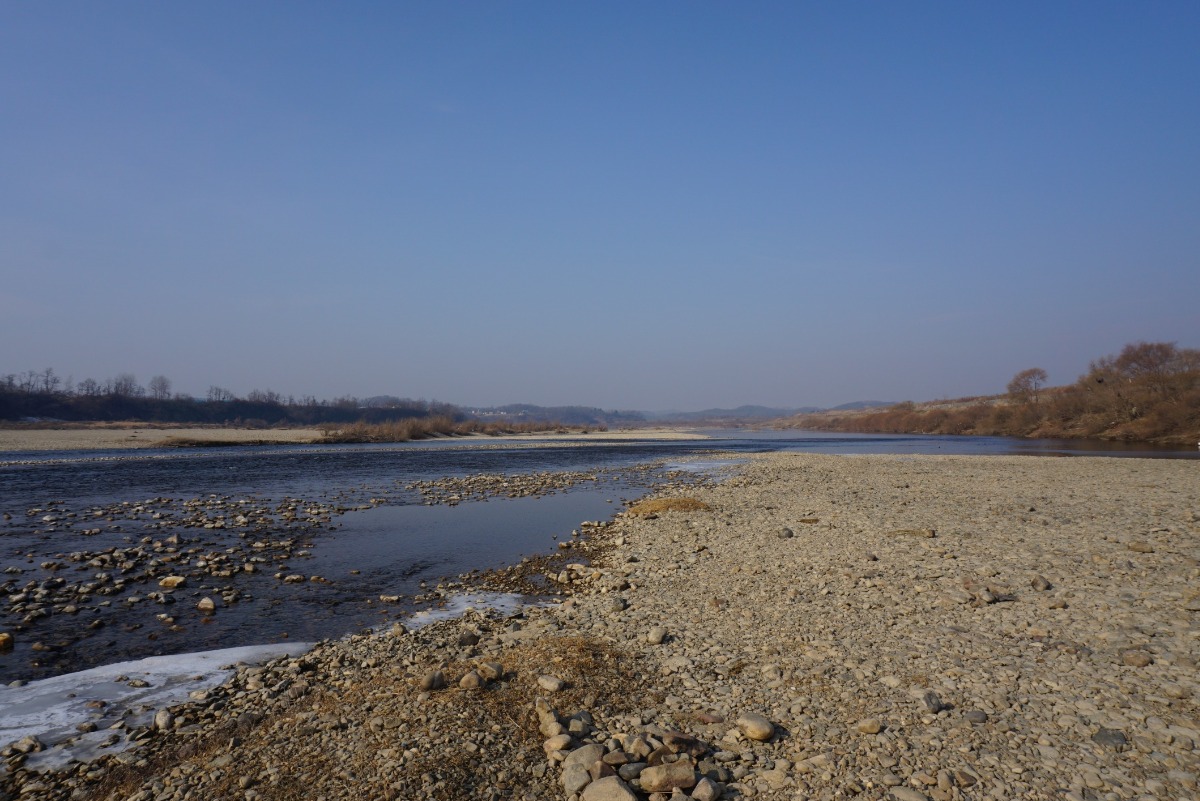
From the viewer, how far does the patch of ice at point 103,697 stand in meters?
5.74

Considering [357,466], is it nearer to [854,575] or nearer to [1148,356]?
[854,575]

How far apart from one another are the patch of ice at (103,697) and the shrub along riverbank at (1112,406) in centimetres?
6924

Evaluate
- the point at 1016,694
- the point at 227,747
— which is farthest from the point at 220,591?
the point at 1016,694

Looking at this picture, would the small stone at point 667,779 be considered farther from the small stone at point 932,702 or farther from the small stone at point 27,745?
the small stone at point 27,745

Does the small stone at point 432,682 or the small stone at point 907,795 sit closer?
the small stone at point 907,795

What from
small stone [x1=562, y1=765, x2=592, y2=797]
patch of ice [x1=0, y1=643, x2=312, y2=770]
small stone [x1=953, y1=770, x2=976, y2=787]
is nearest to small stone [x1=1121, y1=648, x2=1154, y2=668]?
small stone [x1=953, y1=770, x2=976, y2=787]

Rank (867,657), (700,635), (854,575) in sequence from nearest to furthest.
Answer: (867,657), (700,635), (854,575)

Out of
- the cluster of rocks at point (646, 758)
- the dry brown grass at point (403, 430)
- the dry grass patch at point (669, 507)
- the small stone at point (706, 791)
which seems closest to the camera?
the small stone at point (706, 791)

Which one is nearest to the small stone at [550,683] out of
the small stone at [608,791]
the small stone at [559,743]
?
the small stone at [559,743]

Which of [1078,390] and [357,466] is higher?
[1078,390]

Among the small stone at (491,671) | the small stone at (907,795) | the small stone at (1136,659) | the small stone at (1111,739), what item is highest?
the small stone at (1136,659)

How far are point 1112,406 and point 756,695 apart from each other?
7918 centimetres

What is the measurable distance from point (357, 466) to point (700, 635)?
3657cm

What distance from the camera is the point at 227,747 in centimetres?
546
